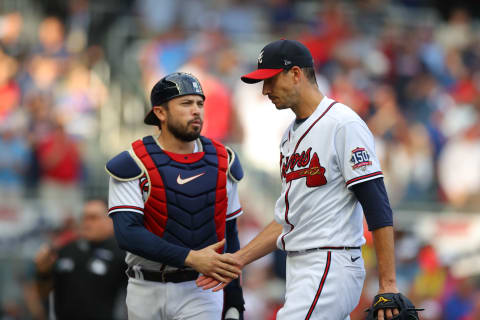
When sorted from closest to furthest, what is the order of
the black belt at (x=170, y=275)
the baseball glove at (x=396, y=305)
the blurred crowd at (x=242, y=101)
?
the baseball glove at (x=396, y=305) → the black belt at (x=170, y=275) → the blurred crowd at (x=242, y=101)

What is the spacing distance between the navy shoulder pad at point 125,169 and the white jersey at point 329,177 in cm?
92

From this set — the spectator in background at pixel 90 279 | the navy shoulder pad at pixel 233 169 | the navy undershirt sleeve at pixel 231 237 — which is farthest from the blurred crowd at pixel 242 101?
the navy shoulder pad at pixel 233 169

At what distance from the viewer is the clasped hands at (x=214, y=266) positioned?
4367 mm

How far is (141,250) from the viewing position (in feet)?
14.3

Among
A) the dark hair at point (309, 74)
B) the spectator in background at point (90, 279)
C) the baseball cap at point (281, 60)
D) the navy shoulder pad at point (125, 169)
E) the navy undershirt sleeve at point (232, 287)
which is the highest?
the baseball cap at point (281, 60)

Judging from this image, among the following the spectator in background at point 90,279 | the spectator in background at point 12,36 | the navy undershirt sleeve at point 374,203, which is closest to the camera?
the navy undershirt sleeve at point 374,203

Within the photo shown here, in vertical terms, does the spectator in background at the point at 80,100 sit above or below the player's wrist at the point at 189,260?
above

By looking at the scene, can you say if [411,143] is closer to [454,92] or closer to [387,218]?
[454,92]

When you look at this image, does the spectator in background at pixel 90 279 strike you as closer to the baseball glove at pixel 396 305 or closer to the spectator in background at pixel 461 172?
the baseball glove at pixel 396 305

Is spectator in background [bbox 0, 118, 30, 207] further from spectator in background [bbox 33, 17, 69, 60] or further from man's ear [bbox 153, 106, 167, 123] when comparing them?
man's ear [bbox 153, 106, 167, 123]

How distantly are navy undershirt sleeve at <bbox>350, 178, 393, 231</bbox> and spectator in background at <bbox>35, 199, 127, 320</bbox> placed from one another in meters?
3.28

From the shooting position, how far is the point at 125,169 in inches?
177

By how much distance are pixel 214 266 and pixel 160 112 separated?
3.36ft

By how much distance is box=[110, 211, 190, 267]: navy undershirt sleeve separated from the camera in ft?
14.2
